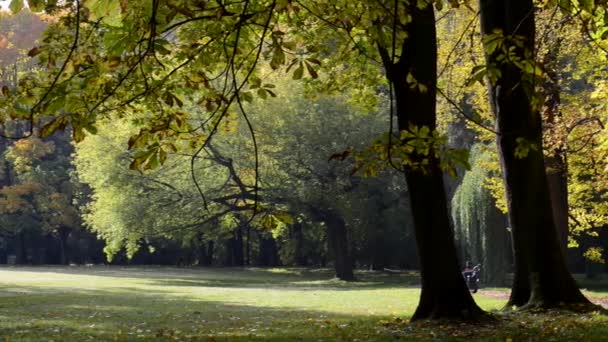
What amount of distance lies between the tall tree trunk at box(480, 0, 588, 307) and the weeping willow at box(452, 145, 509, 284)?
1602 centimetres

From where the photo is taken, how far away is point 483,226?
27516 millimetres

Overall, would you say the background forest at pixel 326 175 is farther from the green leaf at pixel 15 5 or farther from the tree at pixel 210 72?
the green leaf at pixel 15 5

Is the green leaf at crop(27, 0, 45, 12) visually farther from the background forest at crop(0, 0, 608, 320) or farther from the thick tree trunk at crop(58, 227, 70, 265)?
the thick tree trunk at crop(58, 227, 70, 265)

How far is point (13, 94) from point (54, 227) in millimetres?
51335

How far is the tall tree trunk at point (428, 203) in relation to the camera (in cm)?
1022

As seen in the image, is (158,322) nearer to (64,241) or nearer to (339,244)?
(339,244)

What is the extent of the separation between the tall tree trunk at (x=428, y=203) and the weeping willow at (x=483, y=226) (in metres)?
17.2

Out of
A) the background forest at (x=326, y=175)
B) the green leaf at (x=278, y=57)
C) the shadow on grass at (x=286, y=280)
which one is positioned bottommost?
the shadow on grass at (x=286, y=280)

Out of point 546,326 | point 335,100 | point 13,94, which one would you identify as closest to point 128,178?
point 335,100

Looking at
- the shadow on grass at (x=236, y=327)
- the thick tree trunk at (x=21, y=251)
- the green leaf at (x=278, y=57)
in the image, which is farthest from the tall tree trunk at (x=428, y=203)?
the thick tree trunk at (x=21, y=251)

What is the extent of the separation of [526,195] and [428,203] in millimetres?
1749

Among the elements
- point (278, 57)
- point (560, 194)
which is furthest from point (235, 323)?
point (560, 194)

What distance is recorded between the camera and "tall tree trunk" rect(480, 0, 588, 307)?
10914 millimetres

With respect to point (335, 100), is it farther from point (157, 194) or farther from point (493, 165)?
point (493, 165)
